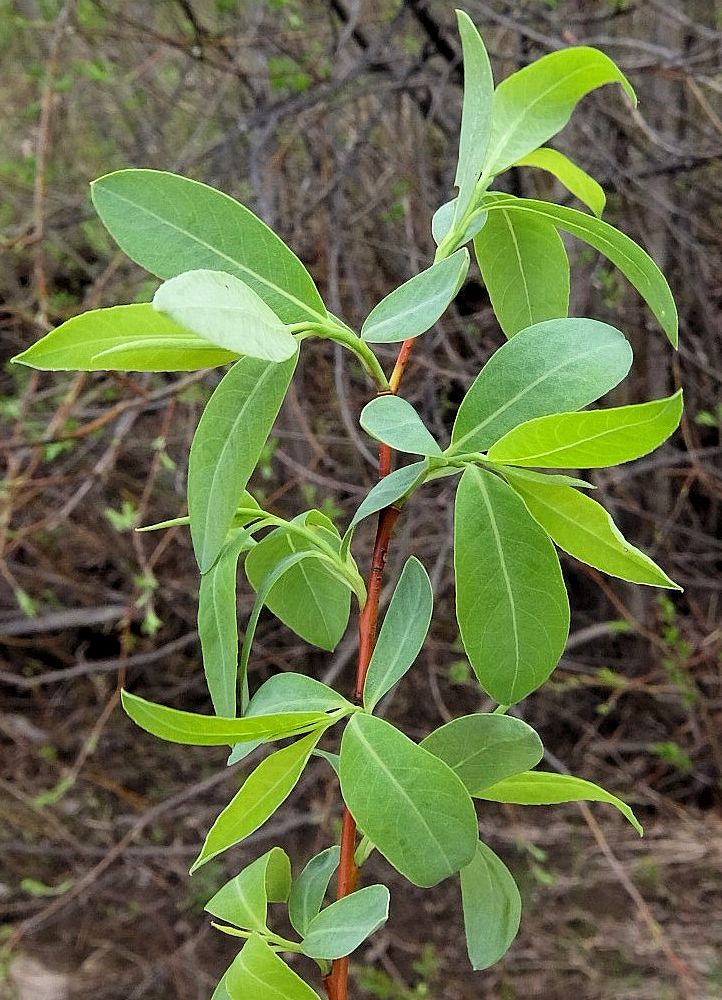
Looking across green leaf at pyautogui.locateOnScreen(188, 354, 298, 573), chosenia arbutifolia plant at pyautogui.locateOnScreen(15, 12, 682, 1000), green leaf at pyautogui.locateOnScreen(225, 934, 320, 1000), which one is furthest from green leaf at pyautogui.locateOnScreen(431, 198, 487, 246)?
green leaf at pyautogui.locateOnScreen(225, 934, 320, 1000)

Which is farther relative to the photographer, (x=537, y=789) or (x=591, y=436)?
(x=537, y=789)

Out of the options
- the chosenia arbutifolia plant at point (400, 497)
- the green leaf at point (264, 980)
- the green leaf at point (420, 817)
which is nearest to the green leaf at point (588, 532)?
the chosenia arbutifolia plant at point (400, 497)

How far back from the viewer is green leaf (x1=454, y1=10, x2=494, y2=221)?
352 mm

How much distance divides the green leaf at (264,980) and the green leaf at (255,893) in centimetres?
2

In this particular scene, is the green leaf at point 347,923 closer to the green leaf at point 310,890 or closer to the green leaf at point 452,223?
the green leaf at point 310,890

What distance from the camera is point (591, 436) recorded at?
0.95 feet

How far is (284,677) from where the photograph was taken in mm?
374

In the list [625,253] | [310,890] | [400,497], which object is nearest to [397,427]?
[400,497]

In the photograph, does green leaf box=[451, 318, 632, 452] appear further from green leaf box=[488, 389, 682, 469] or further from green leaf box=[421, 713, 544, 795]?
green leaf box=[421, 713, 544, 795]

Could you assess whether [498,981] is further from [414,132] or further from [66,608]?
[414,132]

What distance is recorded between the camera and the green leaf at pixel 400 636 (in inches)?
13.7

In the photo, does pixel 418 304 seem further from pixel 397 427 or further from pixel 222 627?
pixel 222 627

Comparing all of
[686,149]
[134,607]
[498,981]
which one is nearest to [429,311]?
[134,607]

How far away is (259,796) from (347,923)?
2.5 inches
